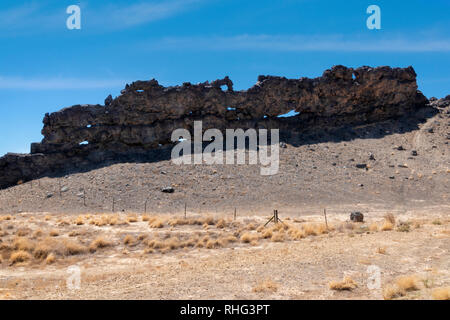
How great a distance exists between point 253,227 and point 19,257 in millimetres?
12419

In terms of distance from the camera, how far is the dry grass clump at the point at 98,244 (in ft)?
53.2

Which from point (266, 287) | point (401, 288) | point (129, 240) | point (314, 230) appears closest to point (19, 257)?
point (129, 240)

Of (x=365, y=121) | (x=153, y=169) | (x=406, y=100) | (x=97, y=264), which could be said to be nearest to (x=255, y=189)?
(x=153, y=169)

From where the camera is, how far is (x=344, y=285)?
838 cm

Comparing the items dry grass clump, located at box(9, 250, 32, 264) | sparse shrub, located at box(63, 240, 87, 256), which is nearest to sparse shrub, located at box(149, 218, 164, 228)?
sparse shrub, located at box(63, 240, 87, 256)

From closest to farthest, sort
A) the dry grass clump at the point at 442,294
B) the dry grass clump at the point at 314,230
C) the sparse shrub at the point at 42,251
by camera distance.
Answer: the dry grass clump at the point at 442,294, the sparse shrub at the point at 42,251, the dry grass clump at the point at 314,230

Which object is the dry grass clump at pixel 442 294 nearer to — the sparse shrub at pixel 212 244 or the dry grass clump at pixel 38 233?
the sparse shrub at pixel 212 244

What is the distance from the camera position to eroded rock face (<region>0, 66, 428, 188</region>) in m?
42.0

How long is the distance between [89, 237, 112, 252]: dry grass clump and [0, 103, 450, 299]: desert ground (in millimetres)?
53

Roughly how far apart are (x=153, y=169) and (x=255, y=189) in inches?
501

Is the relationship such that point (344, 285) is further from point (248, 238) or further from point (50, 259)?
point (50, 259)

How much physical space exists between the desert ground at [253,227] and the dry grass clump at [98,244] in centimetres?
5

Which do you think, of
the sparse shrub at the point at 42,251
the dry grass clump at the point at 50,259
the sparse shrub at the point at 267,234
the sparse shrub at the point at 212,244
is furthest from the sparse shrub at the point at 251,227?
the sparse shrub at the point at 42,251
